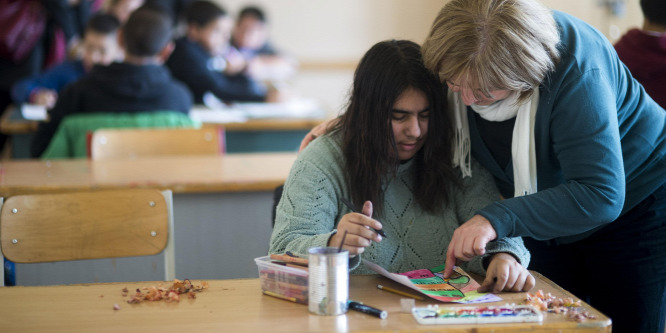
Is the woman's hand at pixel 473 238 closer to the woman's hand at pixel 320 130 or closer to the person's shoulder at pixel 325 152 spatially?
the person's shoulder at pixel 325 152

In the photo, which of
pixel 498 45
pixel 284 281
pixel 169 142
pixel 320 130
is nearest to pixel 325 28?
pixel 169 142

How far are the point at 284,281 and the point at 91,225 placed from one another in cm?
73

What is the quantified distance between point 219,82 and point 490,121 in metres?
3.31

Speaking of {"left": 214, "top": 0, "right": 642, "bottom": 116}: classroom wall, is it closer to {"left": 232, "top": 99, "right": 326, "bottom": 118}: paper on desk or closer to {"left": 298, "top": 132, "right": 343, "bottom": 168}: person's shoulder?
{"left": 232, "top": 99, "right": 326, "bottom": 118}: paper on desk

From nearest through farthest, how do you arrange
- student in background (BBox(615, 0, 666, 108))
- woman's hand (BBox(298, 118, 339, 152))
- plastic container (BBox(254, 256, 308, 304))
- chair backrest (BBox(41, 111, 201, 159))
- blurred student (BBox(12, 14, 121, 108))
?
1. plastic container (BBox(254, 256, 308, 304))
2. woman's hand (BBox(298, 118, 339, 152))
3. student in background (BBox(615, 0, 666, 108))
4. chair backrest (BBox(41, 111, 201, 159))
5. blurred student (BBox(12, 14, 121, 108))

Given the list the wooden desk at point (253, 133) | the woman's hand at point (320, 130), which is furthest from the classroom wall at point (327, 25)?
the woman's hand at point (320, 130)

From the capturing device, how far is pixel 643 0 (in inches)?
84.0

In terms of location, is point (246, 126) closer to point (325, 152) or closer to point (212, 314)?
point (325, 152)

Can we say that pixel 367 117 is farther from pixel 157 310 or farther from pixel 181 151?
pixel 181 151

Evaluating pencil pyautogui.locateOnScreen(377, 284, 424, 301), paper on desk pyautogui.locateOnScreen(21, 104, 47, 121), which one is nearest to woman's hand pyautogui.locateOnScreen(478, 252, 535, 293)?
pencil pyautogui.locateOnScreen(377, 284, 424, 301)

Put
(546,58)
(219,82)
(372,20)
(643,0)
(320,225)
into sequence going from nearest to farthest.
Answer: (546,58), (320,225), (643,0), (219,82), (372,20)

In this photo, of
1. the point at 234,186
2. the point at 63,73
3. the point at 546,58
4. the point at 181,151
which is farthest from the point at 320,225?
the point at 63,73

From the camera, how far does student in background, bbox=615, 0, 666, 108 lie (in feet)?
6.80

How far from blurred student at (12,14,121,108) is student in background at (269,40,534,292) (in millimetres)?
3309
